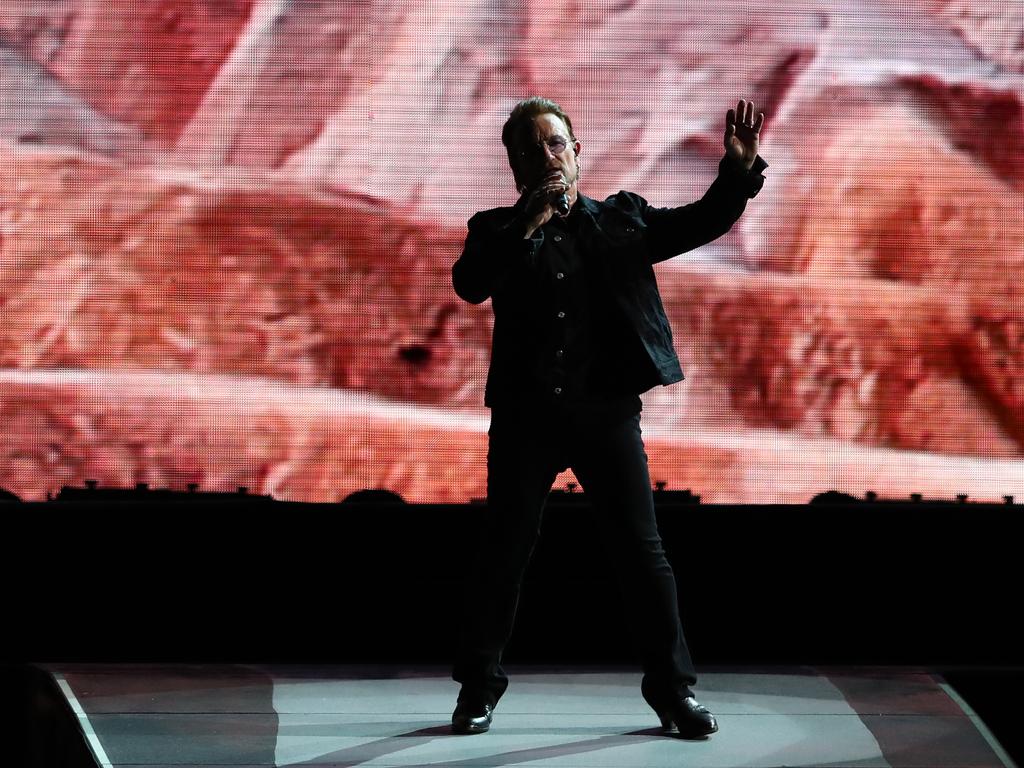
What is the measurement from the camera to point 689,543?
2979mm

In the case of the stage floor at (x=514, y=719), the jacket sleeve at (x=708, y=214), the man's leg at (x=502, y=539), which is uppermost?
the jacket sleeve at (x=708, y=214)

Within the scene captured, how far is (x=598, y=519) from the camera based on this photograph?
218cm

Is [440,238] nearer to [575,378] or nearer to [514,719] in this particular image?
[575,378]

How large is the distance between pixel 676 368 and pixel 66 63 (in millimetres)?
2122

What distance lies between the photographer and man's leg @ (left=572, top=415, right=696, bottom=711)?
2.15 metres

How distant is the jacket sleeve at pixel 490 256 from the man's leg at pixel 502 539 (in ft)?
0.78

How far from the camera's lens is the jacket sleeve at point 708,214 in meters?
2.06

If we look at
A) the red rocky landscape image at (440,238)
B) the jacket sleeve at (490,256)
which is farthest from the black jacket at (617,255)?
the red rocky landscape image at (440,238)

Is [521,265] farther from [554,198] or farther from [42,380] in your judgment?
[42,380]

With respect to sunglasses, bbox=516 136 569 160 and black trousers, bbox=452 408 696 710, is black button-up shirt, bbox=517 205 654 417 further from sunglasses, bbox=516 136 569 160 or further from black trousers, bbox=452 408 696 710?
sunglasses, bbox=516 136 569 160

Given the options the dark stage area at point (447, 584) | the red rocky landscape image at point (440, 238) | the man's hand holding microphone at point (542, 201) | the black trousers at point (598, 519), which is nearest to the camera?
the man's hand holding microphone at point (542, 201)

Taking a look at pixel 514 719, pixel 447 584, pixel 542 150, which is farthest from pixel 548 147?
pixel 447 584

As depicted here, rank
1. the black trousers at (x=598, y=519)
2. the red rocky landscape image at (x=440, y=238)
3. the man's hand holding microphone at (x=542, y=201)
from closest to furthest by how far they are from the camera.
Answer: the man's hand holding microphone at (x=542, y=201), the black trousers at (x=598, y=519), the red rocky landscape image at (x=440, y=238)

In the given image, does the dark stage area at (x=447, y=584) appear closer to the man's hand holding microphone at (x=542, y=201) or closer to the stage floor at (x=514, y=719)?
the stage floor at (x=514, y=719)
